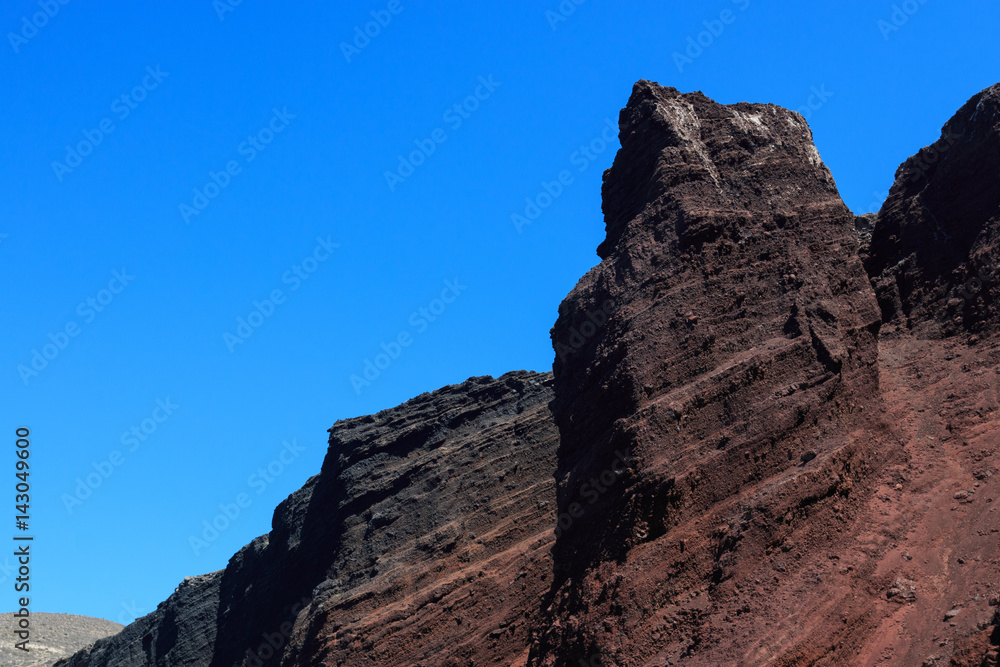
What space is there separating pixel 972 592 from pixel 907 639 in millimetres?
1214

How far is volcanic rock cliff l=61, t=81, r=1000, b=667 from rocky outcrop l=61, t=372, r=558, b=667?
0.89m

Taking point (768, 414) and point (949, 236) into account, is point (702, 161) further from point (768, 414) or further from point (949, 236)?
point (768, 414)

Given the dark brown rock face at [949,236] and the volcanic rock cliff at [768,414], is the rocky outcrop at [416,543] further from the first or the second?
the dark brown rock face at [949,236]

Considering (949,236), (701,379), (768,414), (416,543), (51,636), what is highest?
(51,636)

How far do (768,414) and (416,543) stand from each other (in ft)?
67.8

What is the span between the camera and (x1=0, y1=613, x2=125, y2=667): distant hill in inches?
3073

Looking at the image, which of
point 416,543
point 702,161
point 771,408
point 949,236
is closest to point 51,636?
point 416,543

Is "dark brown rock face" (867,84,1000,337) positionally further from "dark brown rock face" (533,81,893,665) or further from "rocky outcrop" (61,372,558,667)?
"rocky outcrop" (61,372,558,667)

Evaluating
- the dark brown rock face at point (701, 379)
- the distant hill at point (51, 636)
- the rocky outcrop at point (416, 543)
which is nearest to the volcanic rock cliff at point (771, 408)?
the dark brown rock face at point (701, 379)

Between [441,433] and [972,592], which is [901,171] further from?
[441,433]

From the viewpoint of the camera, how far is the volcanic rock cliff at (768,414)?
15.4 metres

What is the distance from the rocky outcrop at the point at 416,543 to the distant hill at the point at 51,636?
3355 centimetres

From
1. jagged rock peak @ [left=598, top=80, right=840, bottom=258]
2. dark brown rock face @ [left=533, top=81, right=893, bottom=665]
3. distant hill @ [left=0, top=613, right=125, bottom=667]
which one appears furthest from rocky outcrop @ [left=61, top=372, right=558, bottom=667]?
distant hill @ [left=0, top=613, right=125, bottom=667]

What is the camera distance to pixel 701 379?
60.6 feet
